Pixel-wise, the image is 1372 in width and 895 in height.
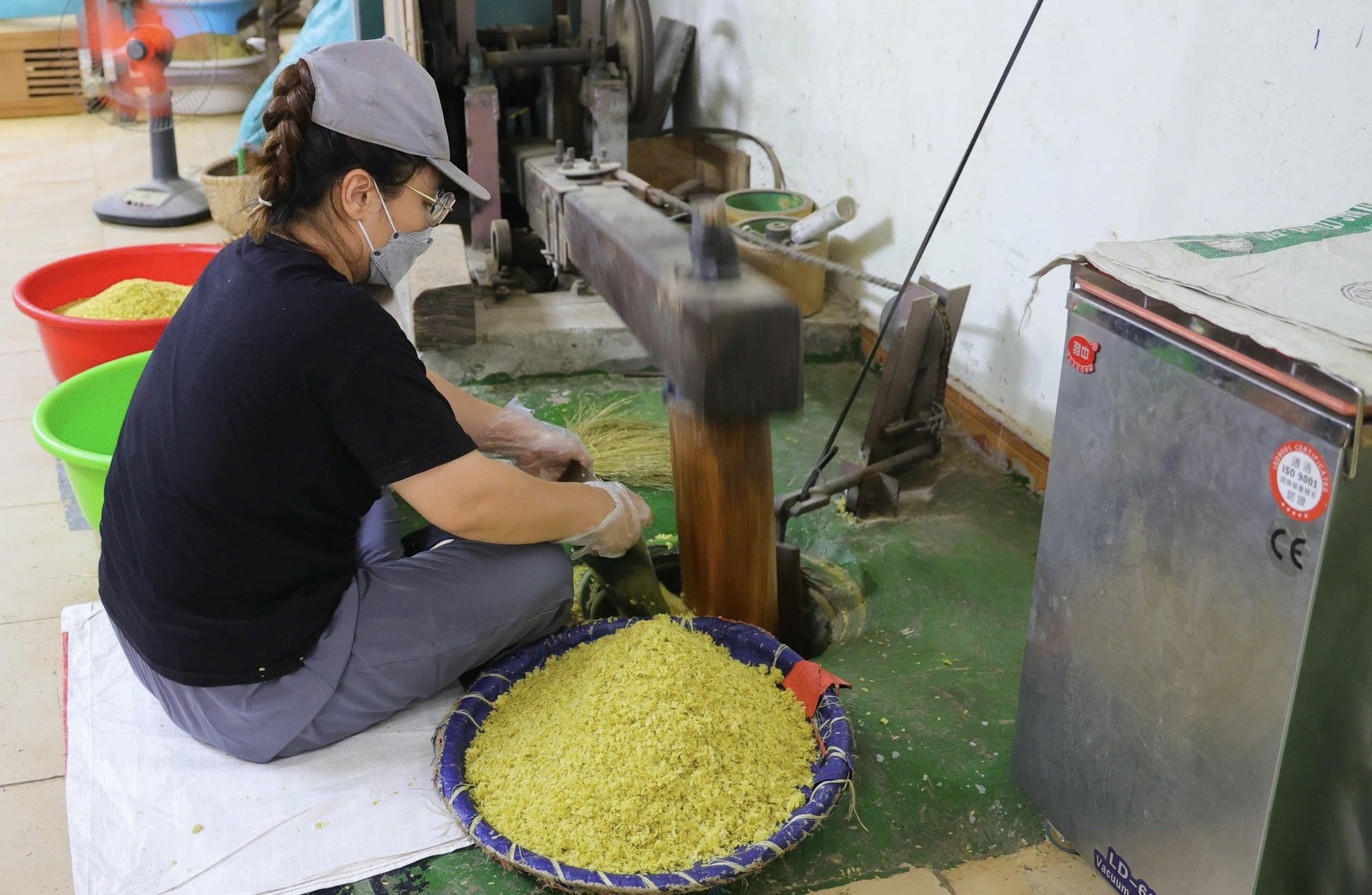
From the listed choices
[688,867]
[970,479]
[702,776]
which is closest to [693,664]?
[702,776]

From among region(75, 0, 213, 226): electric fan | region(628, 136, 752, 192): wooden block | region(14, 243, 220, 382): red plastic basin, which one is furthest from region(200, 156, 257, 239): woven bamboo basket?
region(628, 136, 752, 192): wooden block

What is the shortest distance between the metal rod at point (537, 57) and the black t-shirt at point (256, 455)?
2.56 metres

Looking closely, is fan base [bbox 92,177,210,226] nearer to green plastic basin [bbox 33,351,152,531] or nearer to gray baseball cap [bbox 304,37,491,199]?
green plastic basin [bbox 33,351,152,531]

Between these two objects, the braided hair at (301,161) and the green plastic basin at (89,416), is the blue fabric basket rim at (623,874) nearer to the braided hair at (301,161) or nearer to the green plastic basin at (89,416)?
the braided hair at (301,161)

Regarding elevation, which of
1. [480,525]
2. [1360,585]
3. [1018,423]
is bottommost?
[1018,423]

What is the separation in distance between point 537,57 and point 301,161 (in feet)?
8.93

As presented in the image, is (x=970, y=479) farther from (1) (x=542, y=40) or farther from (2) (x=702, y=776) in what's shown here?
(1) (x=542, y=40)

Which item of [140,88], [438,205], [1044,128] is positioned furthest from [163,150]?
[1044,128]

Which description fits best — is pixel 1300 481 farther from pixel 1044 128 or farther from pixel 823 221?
pixel 823 221

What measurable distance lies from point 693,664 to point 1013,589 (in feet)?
3.28

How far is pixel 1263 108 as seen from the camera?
2.30 metres

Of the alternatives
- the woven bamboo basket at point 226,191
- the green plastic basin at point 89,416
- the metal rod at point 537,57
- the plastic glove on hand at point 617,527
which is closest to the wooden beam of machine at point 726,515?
the plastic glove on hand at point 617,527

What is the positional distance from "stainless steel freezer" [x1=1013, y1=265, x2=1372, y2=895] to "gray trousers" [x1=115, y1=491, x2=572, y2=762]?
980 mm

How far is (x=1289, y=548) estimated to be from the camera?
1340 mm
